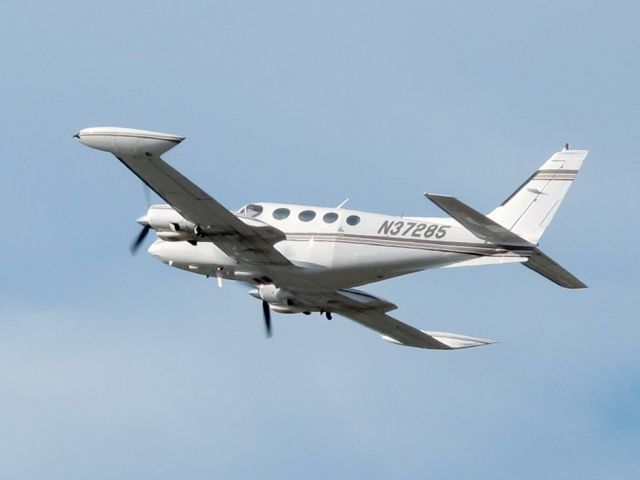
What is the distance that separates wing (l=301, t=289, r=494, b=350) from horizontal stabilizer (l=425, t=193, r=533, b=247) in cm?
727

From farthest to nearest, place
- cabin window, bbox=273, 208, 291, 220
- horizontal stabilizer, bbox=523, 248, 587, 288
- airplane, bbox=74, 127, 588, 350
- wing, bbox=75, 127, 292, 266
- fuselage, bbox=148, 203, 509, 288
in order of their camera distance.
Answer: cabin window, bbox=273, 208, 291, 220 → fuselage, bbox=148, 203, 509, 288 → horizontal stabilizer, bbox=523, 248, 587, 288 → airplane, bbox=74, 127, 588, 350 → wing, bbox=75, 127, 292, 266

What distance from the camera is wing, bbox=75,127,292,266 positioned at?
159ft

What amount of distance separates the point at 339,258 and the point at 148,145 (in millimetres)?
7731

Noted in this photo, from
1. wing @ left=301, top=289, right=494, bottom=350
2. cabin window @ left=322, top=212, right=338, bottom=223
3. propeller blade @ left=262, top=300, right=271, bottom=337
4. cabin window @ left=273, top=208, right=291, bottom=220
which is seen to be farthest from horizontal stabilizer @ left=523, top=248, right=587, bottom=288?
propeller blade @ left=262, top=300, right=271, bottom=337

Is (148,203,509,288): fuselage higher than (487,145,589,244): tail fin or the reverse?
the reverse

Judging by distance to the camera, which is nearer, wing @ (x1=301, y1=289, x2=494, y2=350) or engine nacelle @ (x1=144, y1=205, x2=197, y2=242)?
engine nacelle @ (x1=144, y1=205, x2=197, y2=242)

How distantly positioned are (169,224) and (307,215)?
15.0ft

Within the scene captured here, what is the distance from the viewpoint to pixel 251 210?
53906mm

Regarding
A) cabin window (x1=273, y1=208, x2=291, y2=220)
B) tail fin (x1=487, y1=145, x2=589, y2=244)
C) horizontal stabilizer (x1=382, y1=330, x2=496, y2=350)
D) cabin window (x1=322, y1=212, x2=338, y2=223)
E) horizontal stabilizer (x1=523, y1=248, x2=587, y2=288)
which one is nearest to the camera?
horizontal stabilizer (x1=523, y1=248, x2=587, y2=288)

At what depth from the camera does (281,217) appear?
5344 cm

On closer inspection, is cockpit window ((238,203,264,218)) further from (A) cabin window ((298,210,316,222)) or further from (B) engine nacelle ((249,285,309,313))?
(B) engine nacelle ((249,285,309,313))

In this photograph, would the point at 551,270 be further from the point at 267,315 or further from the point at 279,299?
the point at 267,315

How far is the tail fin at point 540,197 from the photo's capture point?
5038 cm

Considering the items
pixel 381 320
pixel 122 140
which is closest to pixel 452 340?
pixel 381 320
